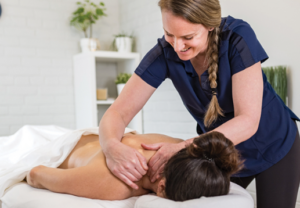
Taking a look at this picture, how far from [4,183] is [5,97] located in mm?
2198

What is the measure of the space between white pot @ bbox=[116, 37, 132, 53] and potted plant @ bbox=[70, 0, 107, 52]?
24 cm

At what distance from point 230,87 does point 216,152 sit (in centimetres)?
38

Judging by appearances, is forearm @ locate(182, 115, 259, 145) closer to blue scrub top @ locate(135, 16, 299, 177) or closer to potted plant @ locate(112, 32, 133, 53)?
blue scrub top @ locate(135, 16, 299, 177)

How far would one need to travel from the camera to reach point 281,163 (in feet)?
3.97

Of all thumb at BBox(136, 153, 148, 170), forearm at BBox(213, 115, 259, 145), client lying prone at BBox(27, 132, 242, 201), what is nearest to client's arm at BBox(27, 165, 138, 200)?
client lying prone at BBox(27, 132, 242, 201)

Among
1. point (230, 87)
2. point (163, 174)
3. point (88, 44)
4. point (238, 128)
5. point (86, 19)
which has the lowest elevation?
point (163, 174)

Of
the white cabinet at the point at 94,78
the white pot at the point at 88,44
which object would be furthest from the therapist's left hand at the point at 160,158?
the white pot at the point at 88,44

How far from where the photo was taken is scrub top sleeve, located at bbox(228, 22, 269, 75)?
3.64 feet

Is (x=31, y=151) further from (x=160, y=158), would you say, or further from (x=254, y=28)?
(x=254, y=28)

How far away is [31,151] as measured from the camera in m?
1.84

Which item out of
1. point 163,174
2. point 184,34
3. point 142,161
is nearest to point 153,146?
point 142,161

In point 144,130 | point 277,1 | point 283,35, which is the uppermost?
point 277,1

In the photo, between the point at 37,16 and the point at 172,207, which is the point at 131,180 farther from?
the point at 37,16

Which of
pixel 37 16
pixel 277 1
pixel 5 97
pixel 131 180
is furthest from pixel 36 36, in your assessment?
pixel 131 180
